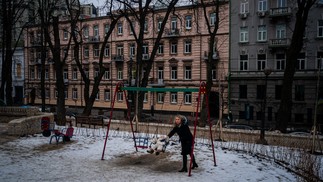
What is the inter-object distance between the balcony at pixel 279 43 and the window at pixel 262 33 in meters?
1.25

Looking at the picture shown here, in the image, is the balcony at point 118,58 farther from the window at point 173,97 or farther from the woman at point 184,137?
the woman at point 184,137

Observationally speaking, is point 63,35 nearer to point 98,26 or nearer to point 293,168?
point 98,26

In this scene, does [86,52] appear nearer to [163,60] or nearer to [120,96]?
[120,96]

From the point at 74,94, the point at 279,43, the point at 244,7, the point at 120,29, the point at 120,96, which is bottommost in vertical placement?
the point at 120,96

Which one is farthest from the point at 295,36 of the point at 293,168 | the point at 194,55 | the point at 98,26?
the point at 98,26

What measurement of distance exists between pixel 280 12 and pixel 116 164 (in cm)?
2600

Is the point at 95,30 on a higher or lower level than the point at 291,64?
higher

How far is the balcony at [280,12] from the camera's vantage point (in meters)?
30.4

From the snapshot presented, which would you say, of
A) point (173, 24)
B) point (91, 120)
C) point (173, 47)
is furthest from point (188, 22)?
point (91, 120)

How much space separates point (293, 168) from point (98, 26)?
36.8 metres

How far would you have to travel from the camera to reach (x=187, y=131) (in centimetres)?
1012

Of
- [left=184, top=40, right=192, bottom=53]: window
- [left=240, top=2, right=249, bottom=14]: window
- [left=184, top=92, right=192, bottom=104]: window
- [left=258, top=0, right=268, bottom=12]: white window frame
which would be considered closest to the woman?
[left=258, top=0, right=268, bottom=12]: white window frame

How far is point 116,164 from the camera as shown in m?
11.0

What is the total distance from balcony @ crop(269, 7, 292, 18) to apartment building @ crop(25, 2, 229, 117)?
188 inches
